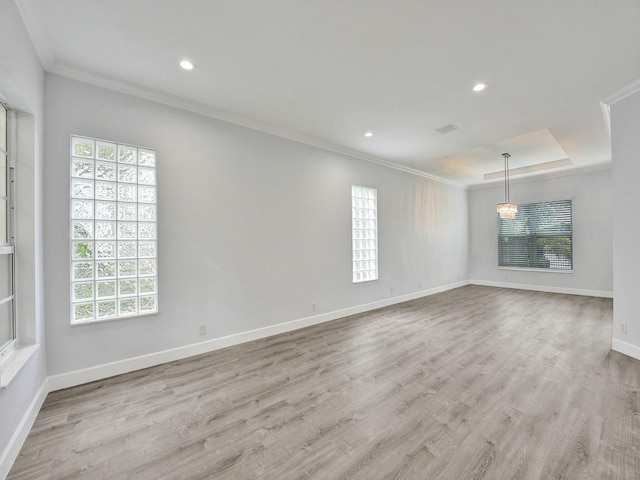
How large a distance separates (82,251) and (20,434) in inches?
57.4

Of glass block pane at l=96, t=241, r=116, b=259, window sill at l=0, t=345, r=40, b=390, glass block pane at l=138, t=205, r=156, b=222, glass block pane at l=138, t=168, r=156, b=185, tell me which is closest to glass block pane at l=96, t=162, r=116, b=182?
glass block pane at l=138, t=168, r=156, b=185

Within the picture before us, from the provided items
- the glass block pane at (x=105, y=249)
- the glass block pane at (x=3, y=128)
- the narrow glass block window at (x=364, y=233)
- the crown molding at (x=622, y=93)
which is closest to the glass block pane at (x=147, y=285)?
the glass block pane at (x=105, y=249)

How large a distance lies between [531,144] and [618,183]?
2182mm

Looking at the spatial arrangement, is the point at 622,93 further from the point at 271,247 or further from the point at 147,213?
the point at 147,213

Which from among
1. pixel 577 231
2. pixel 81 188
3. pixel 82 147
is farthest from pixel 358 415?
pixel 577 231

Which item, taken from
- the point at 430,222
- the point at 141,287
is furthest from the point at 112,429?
the point at 430,222

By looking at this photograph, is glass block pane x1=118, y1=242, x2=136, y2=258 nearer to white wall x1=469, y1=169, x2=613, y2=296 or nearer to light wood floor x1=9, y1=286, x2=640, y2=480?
light wood floor x1=9, y1=286, x2=640, y2=480

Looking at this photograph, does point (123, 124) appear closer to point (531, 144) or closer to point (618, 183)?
point (618, 183)

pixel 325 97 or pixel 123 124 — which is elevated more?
pixel 325 97

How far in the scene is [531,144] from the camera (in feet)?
16.3

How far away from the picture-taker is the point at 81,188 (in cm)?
260

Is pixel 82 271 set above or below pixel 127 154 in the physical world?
below

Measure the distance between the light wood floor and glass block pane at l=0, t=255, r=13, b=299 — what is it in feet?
3.28

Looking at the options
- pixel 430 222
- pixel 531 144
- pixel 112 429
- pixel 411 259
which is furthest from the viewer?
pixel 430 222
